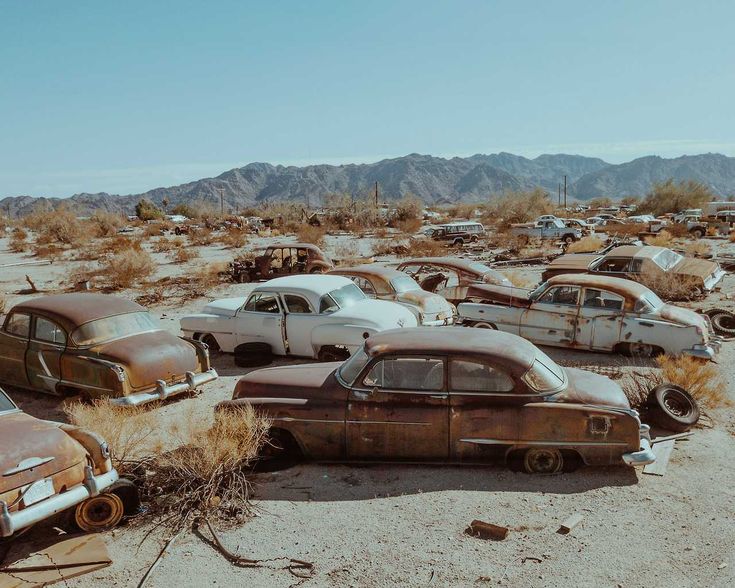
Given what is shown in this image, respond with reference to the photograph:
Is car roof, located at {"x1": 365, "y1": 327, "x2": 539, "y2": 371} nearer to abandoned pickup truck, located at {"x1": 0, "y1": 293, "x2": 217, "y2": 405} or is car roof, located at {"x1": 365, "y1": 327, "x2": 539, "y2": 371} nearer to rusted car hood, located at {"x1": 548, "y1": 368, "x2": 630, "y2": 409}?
rusted car hood, located at {"x1": 548, "y1": 368, "x2": 630, "y2": 409}

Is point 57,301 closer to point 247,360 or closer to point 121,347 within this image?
point 121,347

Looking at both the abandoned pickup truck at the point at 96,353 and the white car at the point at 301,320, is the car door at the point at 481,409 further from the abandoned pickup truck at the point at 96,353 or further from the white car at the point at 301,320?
the abandoned pickup truck at the point at 96,353

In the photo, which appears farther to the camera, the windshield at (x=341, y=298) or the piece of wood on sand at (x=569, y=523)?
the windshield at (x=341, y=298)

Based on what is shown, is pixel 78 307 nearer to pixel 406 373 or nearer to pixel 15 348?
pixel 15 348

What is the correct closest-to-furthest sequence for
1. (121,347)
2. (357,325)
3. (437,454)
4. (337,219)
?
(437,454) < (121,347) < (357,325) < (337,219)

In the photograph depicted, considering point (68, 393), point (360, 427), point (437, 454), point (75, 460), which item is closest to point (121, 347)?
point (68, 393)

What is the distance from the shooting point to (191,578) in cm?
438

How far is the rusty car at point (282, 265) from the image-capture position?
61.7 ft

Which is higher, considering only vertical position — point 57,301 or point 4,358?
point 57,301

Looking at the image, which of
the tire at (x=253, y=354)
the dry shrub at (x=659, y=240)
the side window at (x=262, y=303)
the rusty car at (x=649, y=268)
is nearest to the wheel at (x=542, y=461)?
the tire at (x=253, y=354)

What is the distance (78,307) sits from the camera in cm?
837

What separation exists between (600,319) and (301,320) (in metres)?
4.80

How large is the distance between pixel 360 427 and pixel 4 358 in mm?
5630

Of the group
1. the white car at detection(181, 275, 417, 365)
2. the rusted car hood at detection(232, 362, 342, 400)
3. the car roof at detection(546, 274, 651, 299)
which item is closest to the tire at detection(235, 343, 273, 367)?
the white car at detection(181, 275, 417, 365)
